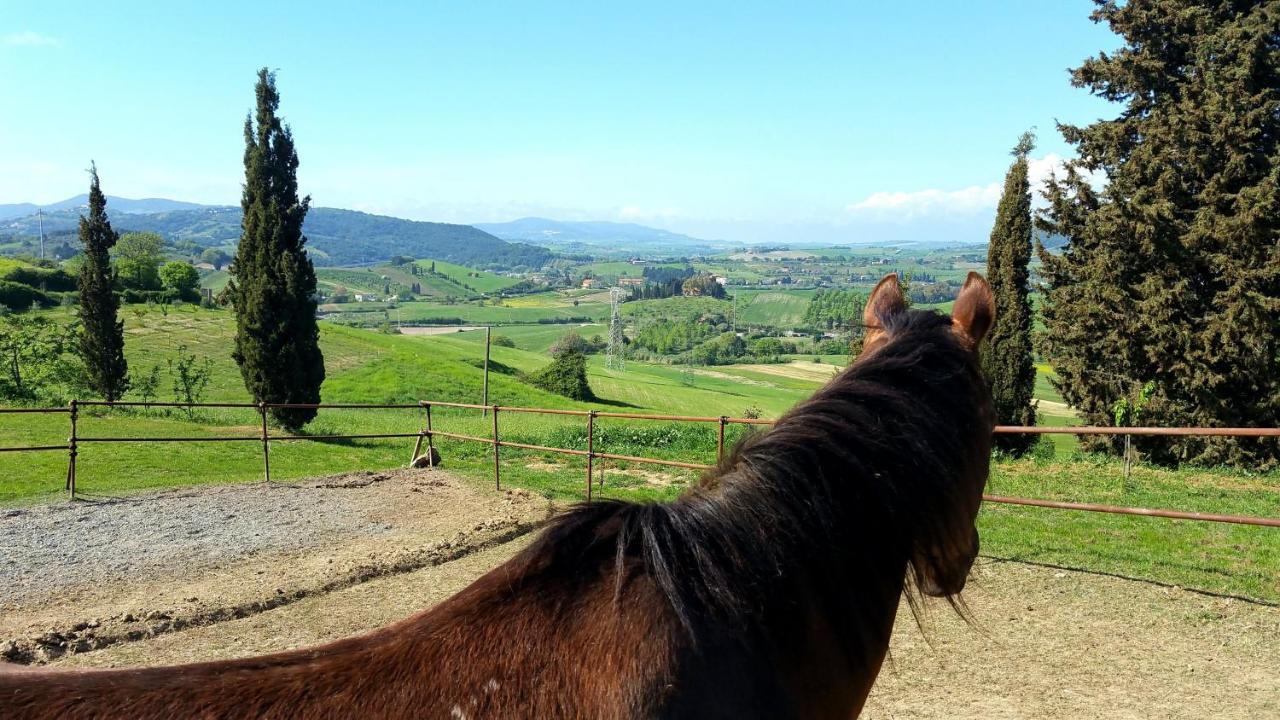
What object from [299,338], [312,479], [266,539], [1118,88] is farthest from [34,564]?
[1118,88]

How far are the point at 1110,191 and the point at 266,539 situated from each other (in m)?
16.8

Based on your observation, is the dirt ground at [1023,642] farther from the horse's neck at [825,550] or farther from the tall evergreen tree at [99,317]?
the tall evergreen tree at [99,317]

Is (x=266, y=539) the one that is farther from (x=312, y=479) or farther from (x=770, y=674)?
(x=770, y=674)

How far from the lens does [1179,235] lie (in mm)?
14320

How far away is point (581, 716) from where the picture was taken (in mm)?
1163

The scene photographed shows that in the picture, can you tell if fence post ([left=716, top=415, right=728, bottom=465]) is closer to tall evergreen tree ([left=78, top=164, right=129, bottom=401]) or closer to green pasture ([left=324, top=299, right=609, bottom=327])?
tall evergreen tree ([left=78, top=164, right=129, bottom=401])

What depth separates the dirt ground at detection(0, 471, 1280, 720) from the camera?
174 inches

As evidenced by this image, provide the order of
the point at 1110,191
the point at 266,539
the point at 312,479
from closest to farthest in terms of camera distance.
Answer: the point at 266,539
the point at 312,479
the point at 1110,191

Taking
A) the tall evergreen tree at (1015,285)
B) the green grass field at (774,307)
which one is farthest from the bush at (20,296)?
the green grass field at (774,307)

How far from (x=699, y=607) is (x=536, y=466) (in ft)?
44.9

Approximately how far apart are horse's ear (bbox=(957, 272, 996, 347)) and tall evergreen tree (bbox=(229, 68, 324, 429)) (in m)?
20.1

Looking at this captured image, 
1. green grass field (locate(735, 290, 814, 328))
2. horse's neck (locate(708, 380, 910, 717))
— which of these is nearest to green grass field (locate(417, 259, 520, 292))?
green grass field (locate(735, 290, 814, 328))

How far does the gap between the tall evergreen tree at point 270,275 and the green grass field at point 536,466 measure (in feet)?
4.69

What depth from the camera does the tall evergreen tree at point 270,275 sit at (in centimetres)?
1950
